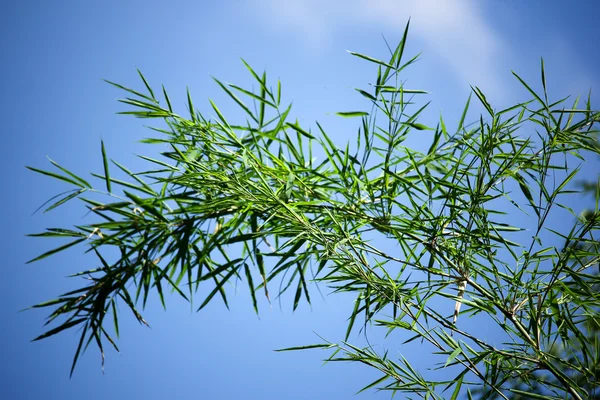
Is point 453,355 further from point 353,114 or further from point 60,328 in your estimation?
point 60,328

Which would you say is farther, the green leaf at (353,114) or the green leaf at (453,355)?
the green leaf at (353,114)

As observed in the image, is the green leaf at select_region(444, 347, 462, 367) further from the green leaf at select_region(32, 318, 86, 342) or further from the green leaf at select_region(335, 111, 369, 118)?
the green leaf at select_region(32, 318, 86, 342)

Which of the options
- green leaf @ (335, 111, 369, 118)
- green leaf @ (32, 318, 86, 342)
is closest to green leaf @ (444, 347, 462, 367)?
green leaf @ (335, 111, 369, 118)

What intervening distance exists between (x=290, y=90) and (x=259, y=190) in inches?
406

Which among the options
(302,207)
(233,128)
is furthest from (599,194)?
(233,128)

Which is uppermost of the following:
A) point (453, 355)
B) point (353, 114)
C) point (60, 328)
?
point (353, 114)

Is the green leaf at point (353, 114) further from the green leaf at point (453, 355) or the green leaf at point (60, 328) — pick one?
the green leaf at point (60, 328)

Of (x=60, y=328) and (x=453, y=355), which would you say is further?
(x=60, y=328)

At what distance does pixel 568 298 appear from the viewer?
192cm

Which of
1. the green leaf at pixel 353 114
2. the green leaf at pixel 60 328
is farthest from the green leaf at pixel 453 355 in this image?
the green leaf at pixel 60 328

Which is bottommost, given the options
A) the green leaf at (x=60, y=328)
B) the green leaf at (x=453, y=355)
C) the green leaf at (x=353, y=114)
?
the green leaf at (x=60, y=328)

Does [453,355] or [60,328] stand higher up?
[453,355]

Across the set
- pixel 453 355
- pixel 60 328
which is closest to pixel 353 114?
pixel 453 355

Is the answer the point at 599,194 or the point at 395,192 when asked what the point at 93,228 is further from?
the point at 599,194
